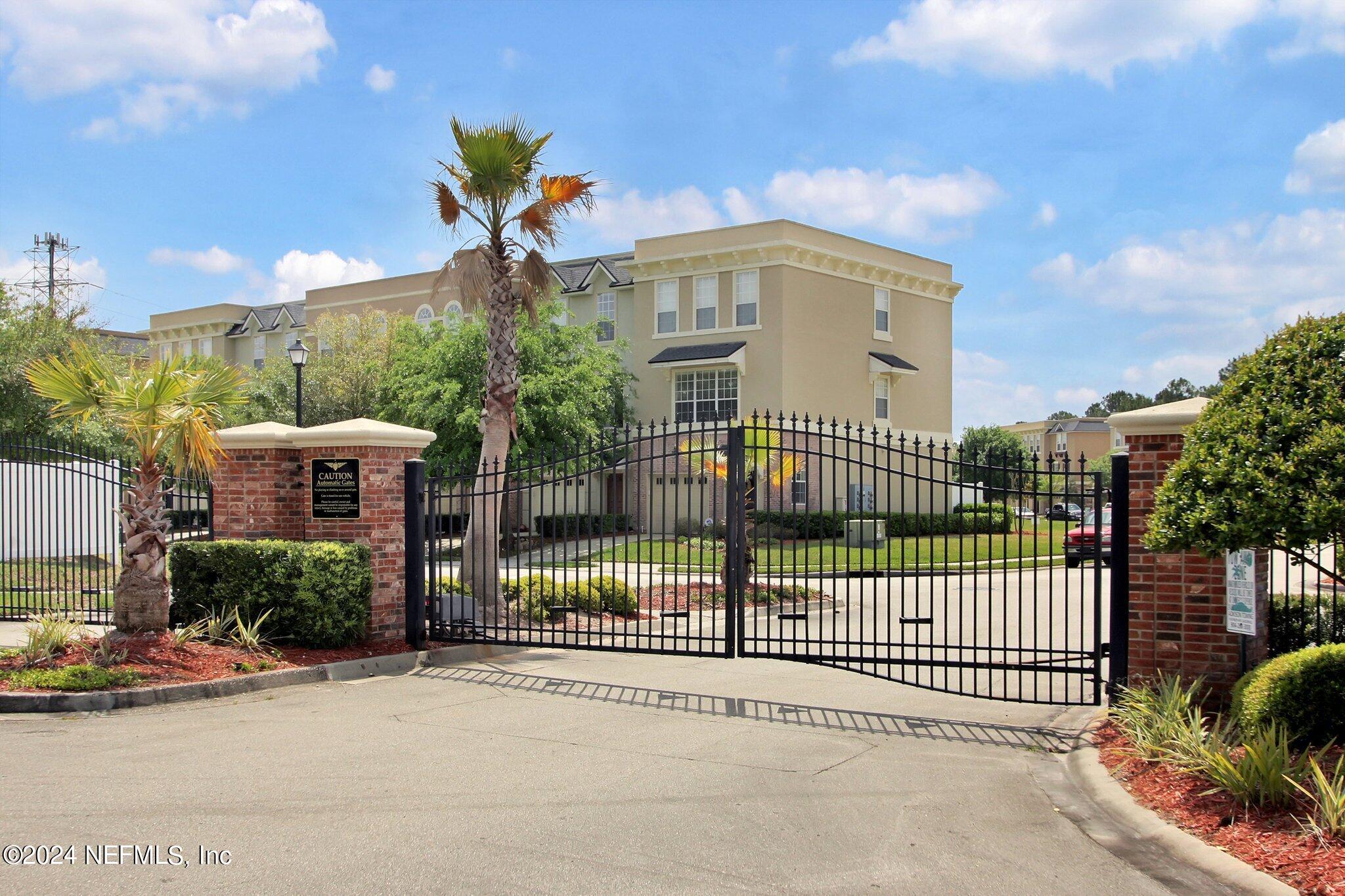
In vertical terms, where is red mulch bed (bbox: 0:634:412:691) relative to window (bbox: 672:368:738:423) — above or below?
below

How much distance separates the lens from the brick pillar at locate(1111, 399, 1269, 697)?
8.01 meters

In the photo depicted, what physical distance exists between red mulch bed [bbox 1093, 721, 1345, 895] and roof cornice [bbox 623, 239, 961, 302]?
3070 centimetres

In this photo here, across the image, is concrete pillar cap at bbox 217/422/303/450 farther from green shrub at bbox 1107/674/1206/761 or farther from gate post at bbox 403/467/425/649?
green shrub at bbox 1107/674/1206/761

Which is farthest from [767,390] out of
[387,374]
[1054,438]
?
[1054,438]

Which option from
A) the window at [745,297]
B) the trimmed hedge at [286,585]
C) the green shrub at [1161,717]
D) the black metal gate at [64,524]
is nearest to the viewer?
the green shrub at [1161,717]

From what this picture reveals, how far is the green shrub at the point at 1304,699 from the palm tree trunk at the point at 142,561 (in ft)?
30.8

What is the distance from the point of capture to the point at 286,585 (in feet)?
35.5

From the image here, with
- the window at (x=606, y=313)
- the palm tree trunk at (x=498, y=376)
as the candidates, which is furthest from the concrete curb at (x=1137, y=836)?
the window at (x=606, y=313)

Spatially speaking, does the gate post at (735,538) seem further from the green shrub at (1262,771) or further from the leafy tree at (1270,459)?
the green shrub at (1262,771)

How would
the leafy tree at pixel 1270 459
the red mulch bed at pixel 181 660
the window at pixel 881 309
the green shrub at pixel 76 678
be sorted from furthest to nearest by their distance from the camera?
the window at pixel 881 309 → the red mulch bed at pixel 181 660 → the green shrub at pixel 76 678 → the leafy tree at pixel 1270 459

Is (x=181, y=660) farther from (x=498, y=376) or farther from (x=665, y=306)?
(x=665, y=306)

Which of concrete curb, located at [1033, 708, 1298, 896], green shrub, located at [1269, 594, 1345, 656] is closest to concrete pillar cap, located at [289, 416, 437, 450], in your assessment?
concrete curb, located at [1033, 708, 1298, 896]

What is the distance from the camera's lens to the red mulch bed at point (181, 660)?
9.44 m

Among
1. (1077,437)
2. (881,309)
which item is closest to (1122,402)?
(1077,437)
